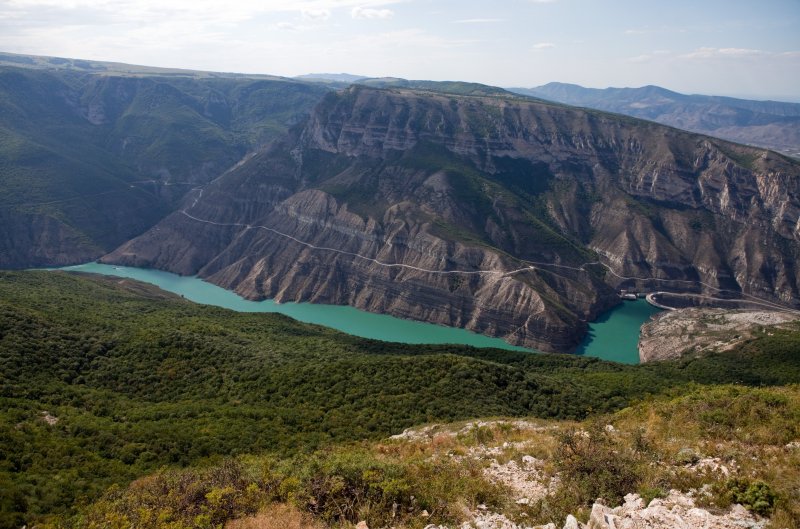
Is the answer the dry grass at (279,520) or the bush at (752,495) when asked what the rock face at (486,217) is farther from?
the dry grass at (279,520)

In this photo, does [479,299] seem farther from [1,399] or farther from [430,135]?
[1,399]

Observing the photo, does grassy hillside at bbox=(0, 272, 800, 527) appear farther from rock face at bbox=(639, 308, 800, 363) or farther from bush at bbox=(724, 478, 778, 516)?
bush at bbox=(724, 478, 778, 516)

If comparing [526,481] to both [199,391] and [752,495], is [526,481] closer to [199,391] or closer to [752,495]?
[752,495]

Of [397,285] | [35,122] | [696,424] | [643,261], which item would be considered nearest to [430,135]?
[397,285]

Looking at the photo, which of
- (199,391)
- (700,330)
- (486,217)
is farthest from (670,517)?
(486,217)

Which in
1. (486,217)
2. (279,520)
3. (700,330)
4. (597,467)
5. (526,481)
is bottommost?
(700,330)
